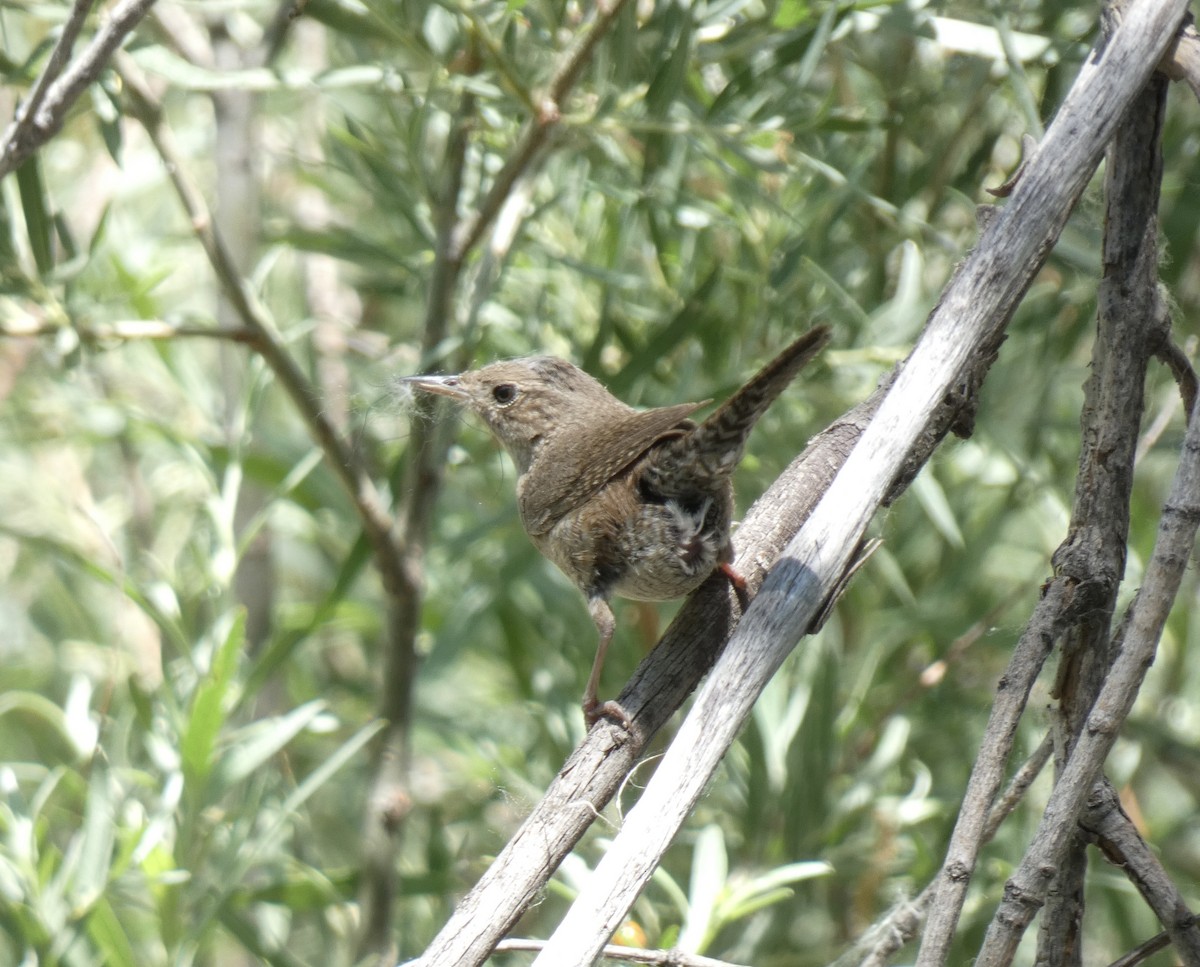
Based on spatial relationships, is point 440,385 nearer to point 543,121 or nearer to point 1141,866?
point 543,121

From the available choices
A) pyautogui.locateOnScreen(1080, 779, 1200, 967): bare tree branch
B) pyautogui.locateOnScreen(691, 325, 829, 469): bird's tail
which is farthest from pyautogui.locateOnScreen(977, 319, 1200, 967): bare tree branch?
pyautogui.locateOnScreen(691, 325, 829, 469): bird's tail

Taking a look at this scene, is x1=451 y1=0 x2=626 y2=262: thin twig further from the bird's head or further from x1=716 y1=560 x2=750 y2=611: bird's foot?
x1=716 y1=560 x2=750 y2=611: bird's foot

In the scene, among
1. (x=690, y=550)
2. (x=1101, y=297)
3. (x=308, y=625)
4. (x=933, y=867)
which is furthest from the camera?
(x=308, y=625)

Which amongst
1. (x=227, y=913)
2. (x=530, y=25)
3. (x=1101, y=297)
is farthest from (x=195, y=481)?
(x=1101, y=297)

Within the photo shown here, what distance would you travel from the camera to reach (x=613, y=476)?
2.62m

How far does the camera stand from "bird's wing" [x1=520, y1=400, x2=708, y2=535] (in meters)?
2.46

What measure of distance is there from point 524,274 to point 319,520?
94 centimetres

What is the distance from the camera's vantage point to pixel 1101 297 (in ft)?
5.49

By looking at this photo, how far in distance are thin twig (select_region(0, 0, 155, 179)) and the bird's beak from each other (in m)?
0.97

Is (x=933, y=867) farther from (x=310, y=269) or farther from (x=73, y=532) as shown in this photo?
(x=310, y=269)

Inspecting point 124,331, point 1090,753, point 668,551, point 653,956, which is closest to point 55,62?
point 124,331

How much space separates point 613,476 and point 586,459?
0.11 m

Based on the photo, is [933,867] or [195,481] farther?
[195,481]

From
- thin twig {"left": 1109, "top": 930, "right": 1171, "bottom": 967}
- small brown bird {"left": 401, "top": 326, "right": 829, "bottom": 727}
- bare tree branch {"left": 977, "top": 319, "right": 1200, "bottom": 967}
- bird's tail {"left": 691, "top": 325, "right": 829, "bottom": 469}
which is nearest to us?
bare tree branch {"left": 977, "top": 319, "right": 1200, "bottom": 967}
